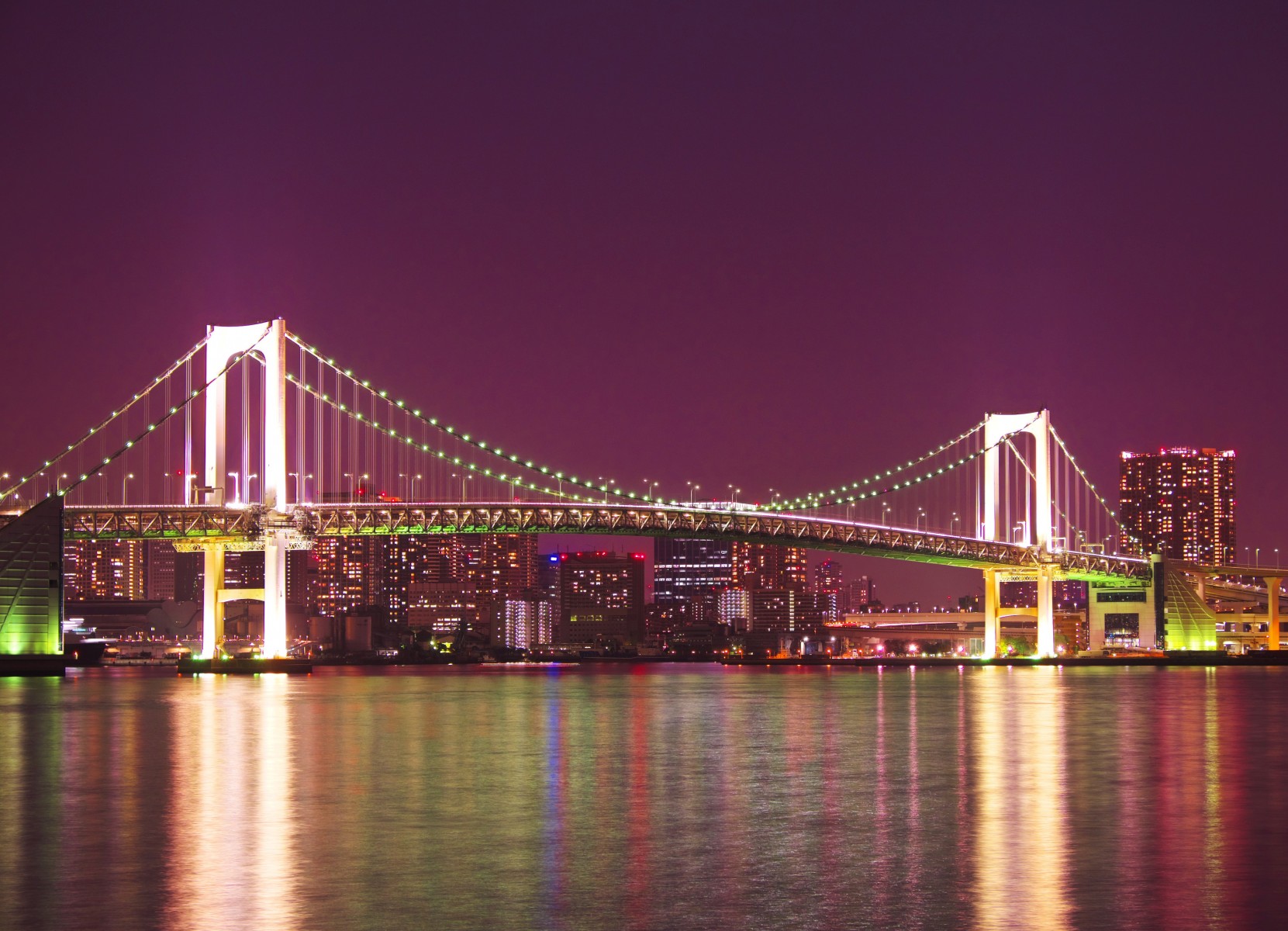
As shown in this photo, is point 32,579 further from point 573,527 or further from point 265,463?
point 573,527

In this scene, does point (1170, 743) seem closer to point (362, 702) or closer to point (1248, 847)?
point (1248, 847)

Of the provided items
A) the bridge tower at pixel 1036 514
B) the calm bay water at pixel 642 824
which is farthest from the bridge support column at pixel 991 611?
the calm bay water at pixel 642 824

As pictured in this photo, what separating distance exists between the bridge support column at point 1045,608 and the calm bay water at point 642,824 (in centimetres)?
5072

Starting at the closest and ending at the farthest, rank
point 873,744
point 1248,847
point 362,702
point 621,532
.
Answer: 1. point 1248,847
2. point 873,744
3. point 362,702
4. point 621,532

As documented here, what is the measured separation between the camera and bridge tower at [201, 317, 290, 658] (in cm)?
5912

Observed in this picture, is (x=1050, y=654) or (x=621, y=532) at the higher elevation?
(x=621, y=532)

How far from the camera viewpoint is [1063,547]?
272 ft

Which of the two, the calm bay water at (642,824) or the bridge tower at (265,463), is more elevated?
the bridge tower at (265,463)

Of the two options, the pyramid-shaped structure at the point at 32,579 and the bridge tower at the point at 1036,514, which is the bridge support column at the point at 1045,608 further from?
the pyramid-shaped structure at the point at 32,579

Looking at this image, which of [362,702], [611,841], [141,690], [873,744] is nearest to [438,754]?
[873,744]

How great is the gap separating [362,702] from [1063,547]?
170 feet

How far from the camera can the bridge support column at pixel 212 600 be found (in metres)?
60.4

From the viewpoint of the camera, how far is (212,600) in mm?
60406

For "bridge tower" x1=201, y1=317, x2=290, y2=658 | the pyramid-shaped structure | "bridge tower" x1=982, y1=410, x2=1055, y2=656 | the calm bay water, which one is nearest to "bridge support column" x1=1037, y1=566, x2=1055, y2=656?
"bridge tower" x1=982, y1=410, x2=1055, y2=656
